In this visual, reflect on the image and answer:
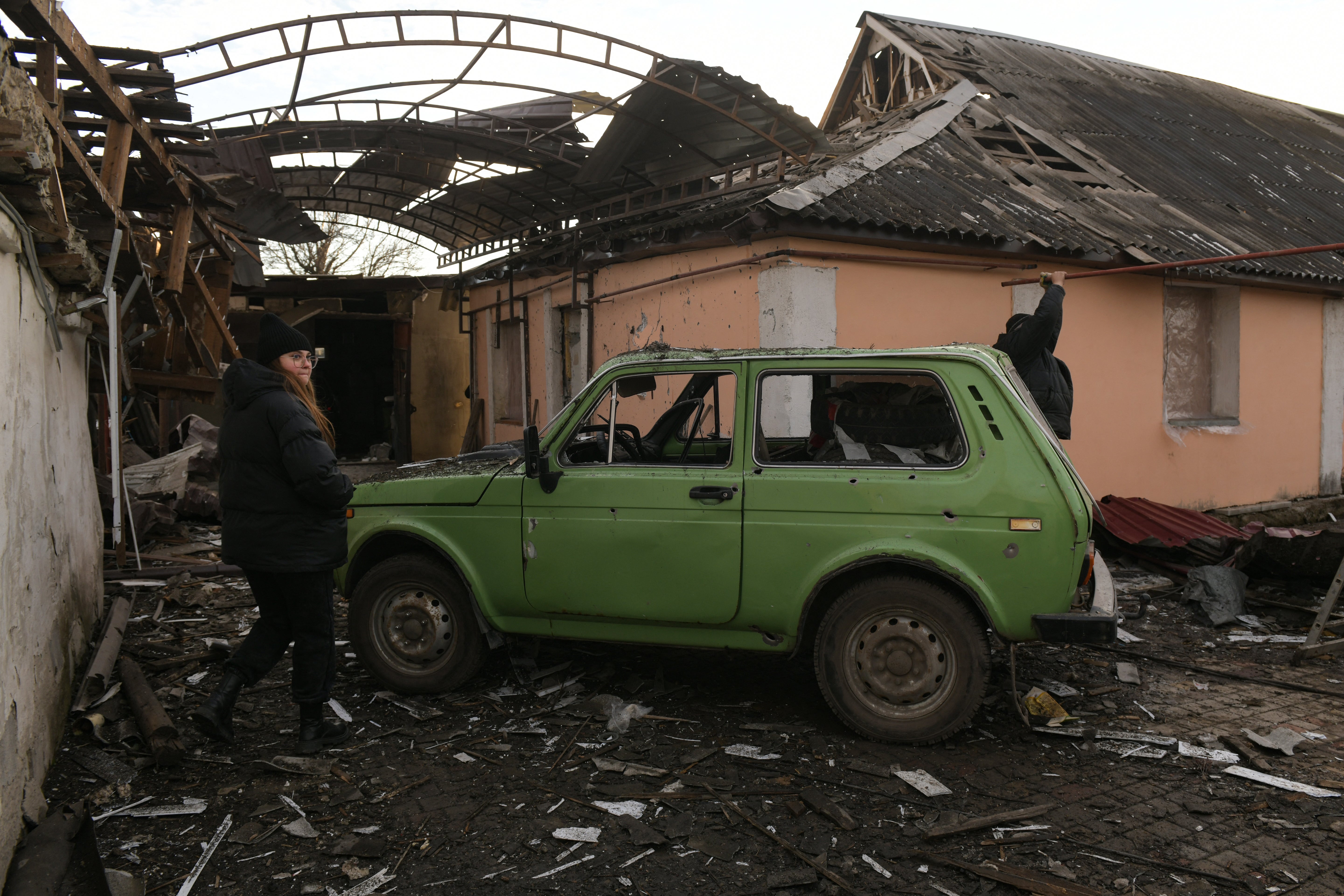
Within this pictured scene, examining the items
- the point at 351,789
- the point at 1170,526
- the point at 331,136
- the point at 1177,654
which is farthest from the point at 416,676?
the point at 331,136

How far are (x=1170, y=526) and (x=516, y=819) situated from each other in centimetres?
667

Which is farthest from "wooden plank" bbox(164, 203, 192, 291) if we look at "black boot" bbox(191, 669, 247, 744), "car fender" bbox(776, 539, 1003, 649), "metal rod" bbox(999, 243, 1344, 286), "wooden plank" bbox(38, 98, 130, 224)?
"metal rod" bbox(999, 243, 1344, 286)

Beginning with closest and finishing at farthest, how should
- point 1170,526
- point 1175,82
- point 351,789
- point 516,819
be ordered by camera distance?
point 516,819 → point 351,789 → point 1170,526 → point 1175,82

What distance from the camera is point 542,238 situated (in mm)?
12336

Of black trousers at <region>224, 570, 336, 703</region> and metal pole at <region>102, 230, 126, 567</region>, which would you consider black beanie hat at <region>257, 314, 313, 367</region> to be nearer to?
black trousers at <region>224, 570, 336, 703</region>

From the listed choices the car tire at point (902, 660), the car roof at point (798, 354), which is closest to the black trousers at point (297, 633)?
the car roof at point (798, 354)

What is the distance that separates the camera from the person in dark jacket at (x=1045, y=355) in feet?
21.6

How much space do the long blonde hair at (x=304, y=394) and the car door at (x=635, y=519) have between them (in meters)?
0.99

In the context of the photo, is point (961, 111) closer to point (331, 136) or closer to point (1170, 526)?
point (1170, 526)

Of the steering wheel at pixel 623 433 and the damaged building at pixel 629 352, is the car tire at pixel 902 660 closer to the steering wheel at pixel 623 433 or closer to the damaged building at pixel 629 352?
the damaged building at pixel 629 352

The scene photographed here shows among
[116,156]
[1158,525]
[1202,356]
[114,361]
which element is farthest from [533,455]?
[1202,356]

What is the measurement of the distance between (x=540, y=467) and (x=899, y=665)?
191cm

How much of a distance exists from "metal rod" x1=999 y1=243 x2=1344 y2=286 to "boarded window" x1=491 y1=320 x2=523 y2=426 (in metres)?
7.60

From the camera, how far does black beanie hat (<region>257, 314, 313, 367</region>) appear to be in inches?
162
